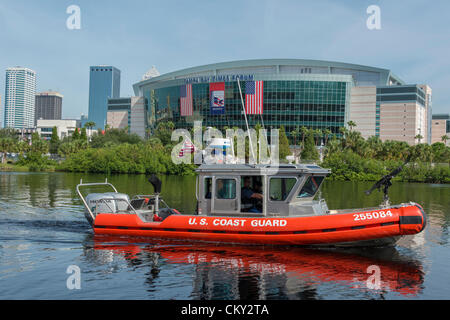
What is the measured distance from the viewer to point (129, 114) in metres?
148

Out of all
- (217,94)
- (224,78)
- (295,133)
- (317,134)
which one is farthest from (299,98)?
(217,94)

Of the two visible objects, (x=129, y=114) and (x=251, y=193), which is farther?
(x=129, y=114)

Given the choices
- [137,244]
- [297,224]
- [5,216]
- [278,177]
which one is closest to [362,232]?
[297,224]

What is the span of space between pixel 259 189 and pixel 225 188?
116 centimetres

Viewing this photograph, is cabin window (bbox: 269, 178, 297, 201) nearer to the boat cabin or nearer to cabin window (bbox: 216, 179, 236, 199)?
the boat cabin

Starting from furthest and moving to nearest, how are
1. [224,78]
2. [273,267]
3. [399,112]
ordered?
1. [399,112]
2. [224,78]
3. [273,267]

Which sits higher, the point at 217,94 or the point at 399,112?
the point at 217,94

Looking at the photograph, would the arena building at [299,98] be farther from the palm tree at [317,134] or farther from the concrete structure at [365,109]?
the palm tree at [317,134]

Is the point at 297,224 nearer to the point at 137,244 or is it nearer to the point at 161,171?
the point at 137,244

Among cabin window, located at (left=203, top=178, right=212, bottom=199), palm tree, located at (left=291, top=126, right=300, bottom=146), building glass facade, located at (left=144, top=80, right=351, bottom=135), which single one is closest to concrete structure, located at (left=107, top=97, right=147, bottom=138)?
building glass facade, located at (left=144, top=80, right=351, bottom=135)

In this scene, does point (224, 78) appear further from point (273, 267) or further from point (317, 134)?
point (273, 267)

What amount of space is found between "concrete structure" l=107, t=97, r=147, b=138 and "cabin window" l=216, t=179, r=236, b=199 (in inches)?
4923

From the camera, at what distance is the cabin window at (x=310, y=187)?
13.9 m

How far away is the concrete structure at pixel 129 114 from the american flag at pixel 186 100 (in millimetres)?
31093
